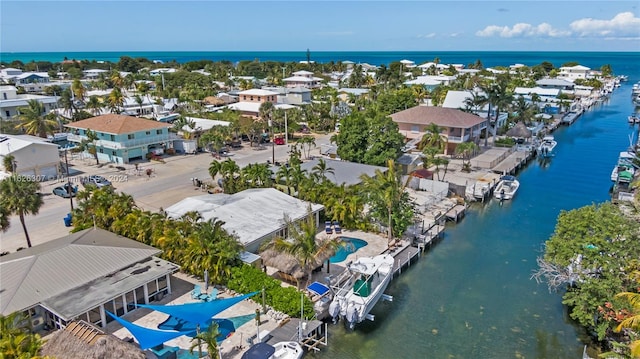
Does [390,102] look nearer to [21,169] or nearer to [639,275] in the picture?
[21,169]

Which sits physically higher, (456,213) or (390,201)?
(390,201)

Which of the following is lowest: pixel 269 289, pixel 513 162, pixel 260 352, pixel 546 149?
pixel 260 352

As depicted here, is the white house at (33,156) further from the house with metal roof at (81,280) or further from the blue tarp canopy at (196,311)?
the blue tarp canopy at (196,311)

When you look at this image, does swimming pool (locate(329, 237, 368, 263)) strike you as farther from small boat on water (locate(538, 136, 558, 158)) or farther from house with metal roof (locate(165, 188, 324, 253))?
small boat on water (locate(538, 136, 558, 158))

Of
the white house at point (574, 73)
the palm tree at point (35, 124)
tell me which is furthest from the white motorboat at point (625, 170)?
the white house at point (574, 73)

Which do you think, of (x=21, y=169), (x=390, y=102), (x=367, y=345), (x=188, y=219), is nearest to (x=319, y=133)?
(x=390, y=102)

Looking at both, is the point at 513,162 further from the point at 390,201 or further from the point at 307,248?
the point at 307,248

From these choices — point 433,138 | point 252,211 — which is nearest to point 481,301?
point 252,211

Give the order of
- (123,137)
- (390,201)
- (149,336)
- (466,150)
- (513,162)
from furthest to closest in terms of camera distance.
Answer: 1. (513,162)
2. (466,150)
3. (123,137)
4. (390,201)
5. (149,336)
